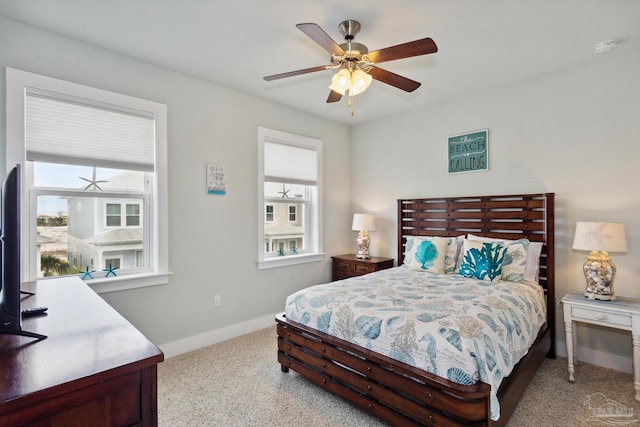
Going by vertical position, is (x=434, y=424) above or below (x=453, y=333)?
below

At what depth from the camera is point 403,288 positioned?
8.73 feet

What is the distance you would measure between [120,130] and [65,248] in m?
1.05

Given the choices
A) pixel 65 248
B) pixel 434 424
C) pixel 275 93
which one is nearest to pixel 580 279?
pixel 434 424

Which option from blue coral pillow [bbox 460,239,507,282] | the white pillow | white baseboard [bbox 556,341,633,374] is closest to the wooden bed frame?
the white pillow

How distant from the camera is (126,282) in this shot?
8.82ft

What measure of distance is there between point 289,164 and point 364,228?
1308 millimetres

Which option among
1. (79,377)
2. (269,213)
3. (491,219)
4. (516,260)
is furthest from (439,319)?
(269,213)

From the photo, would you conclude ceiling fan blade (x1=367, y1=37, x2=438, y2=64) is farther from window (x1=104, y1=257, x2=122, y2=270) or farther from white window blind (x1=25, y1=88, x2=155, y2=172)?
window (x1=104, y1=257, x2=122, y2=270)

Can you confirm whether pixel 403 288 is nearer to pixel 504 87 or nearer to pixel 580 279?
pixel 580 279

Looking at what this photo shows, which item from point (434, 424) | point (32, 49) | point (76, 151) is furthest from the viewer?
point (76, 151)

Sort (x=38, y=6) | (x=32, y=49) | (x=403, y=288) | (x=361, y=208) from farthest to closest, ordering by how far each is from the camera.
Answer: (x=361, y=208) < (x=403, y=288) < (x=32, y=49) < (x=38, y=6)

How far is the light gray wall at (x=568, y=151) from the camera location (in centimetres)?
271

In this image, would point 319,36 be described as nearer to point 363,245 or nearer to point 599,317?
point 599,317

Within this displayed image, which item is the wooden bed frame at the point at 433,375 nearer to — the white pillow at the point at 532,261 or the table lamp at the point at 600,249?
the white pillow at the point at 532,261
